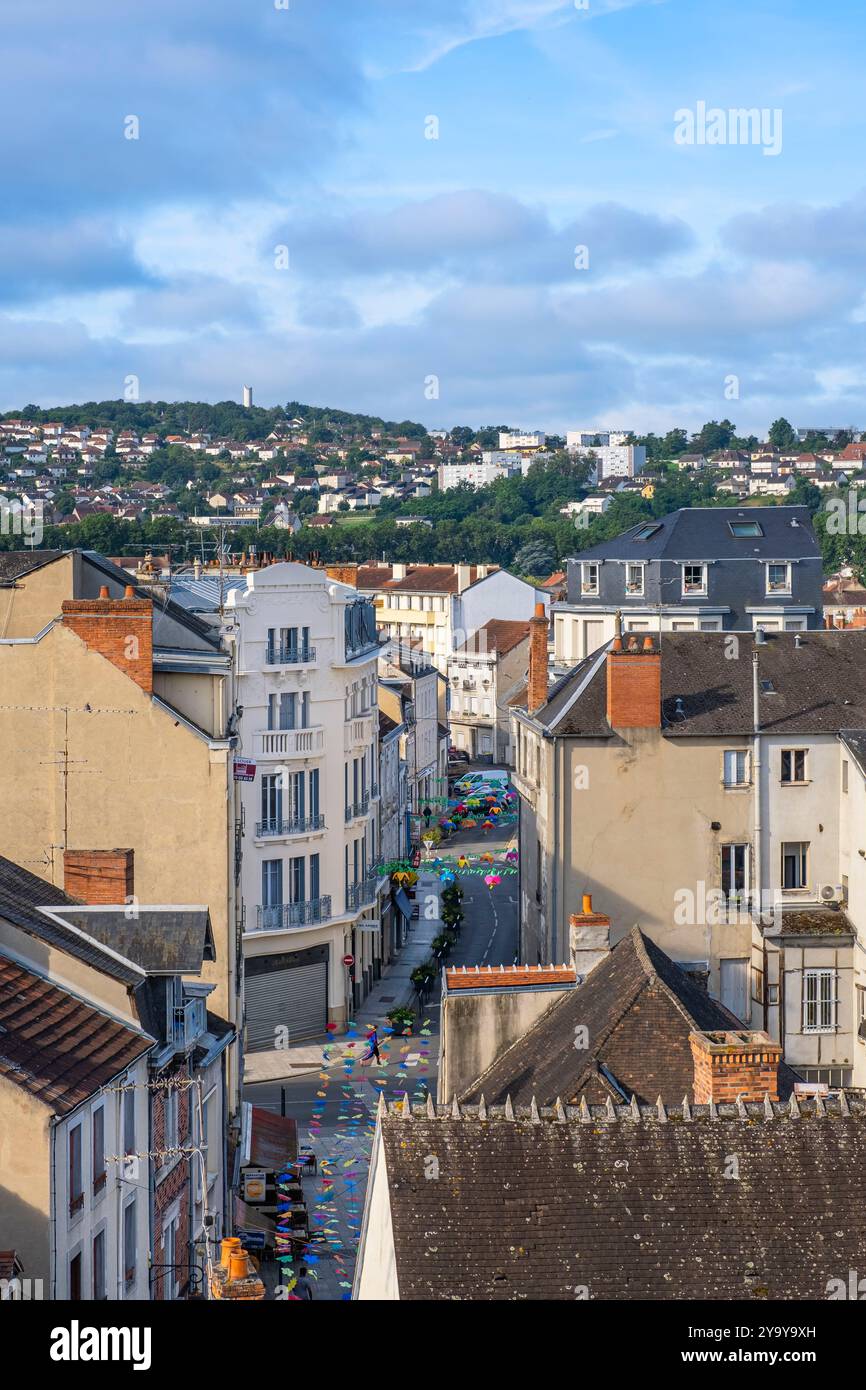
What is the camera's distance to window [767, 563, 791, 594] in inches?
2938

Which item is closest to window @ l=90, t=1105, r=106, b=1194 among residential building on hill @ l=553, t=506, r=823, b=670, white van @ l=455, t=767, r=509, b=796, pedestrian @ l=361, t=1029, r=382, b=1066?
pedestrian @ l=361, t=1029, r=382, b=1066

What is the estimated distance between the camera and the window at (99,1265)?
22.1 metres

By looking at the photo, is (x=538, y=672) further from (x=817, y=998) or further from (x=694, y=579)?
(x=694, y=579)

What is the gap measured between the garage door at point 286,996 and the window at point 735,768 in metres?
15.4

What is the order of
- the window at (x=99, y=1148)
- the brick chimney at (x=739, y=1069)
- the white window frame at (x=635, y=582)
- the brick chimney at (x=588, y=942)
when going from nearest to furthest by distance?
the brick chimney at (x=739, y=1069) < the window at (x=99, y=1148) < the brick chimney at (x=588, y=942) < the white window frame at (x=635, y=582)

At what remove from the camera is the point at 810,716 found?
49.2m

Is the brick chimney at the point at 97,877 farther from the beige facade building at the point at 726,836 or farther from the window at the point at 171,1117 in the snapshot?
the beige facade building at the point at 726,836

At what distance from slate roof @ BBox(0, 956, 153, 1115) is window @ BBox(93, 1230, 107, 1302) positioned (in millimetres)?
2007

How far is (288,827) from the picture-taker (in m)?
54.9

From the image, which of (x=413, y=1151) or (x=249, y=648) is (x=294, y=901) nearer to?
(x=249, y=648)

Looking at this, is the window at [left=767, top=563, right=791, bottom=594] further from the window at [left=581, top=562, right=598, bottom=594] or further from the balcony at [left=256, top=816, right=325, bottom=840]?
the balcony at [left=256, top=816, right=325, bottom=840]

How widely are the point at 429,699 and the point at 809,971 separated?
55.0 m

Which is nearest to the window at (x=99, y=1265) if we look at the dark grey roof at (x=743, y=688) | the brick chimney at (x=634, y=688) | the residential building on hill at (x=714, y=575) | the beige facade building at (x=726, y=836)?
the beige facade building at (x=726, y=836)
